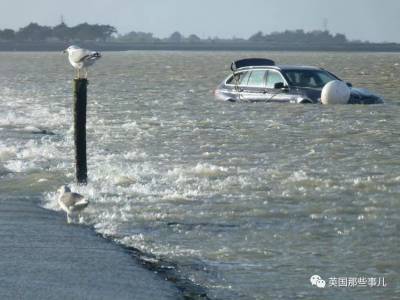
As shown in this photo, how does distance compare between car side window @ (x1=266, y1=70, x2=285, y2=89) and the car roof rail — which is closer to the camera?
car side window @ (x1=266, y1=70, x2=285, y2=89)

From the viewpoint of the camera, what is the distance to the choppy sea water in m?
11.9

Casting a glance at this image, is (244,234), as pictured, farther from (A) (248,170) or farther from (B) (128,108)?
(B) (128,108)

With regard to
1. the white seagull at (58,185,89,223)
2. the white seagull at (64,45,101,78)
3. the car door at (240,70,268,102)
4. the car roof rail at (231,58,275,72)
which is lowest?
the car door at (240,70,268,102)

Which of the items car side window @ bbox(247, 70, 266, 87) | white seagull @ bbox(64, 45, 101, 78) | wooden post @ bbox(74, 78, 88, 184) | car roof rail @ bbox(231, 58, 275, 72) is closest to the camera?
white seagull @ bbox(64, 45, 101, 78)

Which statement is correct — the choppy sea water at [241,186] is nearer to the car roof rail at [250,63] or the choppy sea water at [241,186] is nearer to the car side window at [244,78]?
the car side window at [244,78]

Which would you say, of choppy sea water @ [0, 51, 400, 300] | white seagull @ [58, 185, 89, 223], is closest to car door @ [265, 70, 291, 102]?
choppy sea water @ [0, 51, 400, 300]

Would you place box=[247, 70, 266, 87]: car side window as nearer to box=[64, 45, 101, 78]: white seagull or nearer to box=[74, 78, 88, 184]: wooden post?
box=[74, 78, 88, 184]: wooden post

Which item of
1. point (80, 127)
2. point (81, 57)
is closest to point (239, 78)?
point (80, 127)

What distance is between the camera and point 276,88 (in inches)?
1128

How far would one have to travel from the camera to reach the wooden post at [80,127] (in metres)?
17.1

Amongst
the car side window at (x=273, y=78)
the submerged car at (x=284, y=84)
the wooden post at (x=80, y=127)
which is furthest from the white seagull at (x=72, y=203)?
the car side window at (x=273, y=78)

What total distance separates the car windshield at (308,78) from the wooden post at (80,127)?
456 inches

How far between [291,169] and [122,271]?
7.69 meters

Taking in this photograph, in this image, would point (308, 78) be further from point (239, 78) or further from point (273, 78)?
point (239, 78)
